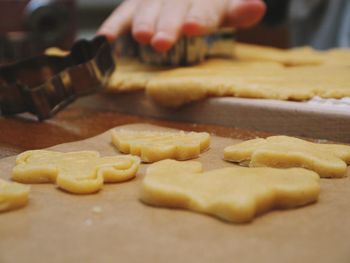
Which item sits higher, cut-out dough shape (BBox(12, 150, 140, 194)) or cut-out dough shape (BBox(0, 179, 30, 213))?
cut-out dough shape (BBox(0, 179, 30, 213))

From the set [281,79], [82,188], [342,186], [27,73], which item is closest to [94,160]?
[82,188]

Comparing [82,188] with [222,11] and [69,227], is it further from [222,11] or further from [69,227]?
[222,11]

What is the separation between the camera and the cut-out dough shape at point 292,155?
33.0 inches

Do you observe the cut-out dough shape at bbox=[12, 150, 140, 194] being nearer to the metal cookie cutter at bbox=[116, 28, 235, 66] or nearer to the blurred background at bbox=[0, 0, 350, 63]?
the metal cookie cutter at bbox=[116, 28, 235, 66]

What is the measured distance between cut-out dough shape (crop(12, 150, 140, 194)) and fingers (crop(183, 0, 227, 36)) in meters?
0.80

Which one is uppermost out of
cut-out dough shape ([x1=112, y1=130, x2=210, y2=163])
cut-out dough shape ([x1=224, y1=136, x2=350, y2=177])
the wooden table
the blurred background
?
cut-out dough shape ([x1=224, y1=136, x2=350, y2=177])

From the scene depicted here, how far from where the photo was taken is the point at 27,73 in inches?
52.4

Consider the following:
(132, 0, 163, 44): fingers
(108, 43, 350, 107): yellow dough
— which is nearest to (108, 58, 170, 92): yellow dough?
(108, 43, 350, 107): yellow dough

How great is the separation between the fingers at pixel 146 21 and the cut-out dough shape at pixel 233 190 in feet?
2.81

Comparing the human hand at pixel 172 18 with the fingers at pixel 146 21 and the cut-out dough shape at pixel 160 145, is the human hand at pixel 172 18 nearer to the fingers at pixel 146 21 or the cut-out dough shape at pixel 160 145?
the fingers at pixel 146 21

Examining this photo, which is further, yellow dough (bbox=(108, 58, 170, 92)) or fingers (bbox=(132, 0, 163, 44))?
fingers (bbox=(132, 0, 163, 44))

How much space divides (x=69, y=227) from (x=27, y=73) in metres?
0.77

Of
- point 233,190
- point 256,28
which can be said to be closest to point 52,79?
point 233,190

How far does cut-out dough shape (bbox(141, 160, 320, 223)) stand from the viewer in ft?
2.19
